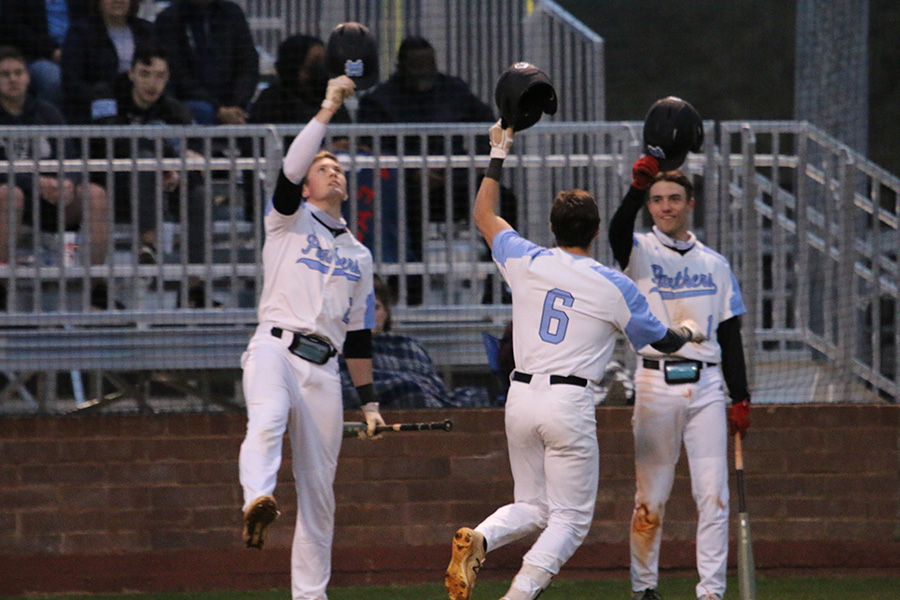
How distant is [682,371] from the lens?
5.66m

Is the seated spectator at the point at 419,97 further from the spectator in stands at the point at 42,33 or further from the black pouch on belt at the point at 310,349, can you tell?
the black pouch on belt at the point at 310,349

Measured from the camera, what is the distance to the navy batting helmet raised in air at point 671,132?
571cm

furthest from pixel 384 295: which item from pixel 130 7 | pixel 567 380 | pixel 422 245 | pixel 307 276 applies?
pixel 130 7

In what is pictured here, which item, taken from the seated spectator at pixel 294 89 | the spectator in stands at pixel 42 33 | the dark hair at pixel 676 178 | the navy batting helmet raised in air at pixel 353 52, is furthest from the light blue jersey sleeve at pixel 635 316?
the spectator in stands at pixel 42 33

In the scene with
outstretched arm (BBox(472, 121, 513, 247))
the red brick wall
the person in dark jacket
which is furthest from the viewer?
the red brick wall

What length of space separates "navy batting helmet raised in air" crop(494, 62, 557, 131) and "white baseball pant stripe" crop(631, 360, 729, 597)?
1.29m

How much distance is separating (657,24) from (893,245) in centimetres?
212

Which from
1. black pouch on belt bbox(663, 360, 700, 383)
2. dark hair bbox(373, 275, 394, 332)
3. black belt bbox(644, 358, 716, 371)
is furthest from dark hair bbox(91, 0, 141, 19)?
black pouch on belt bbox(663, 360, 700, 383)

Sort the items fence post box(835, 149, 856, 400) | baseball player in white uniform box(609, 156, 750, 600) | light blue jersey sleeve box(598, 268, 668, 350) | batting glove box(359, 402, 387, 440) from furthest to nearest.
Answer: fence post box(835, 149, 856, 400) → batting glove box(359, 402, 387, 440) → baseball player in white uniform box(609, 156, 750, 600) → light blue jersey sleeve box(598, 268, 668, 350)

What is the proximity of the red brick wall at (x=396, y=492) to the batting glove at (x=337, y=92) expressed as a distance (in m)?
2.46

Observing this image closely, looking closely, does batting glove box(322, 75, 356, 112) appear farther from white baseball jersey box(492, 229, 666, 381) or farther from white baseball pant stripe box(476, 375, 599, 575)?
white baseball pant stripe box(476, 375, 599, 575)

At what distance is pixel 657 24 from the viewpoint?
840 cm

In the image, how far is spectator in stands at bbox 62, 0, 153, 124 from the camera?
25.7 feet

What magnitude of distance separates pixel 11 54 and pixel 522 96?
3.95 meters
